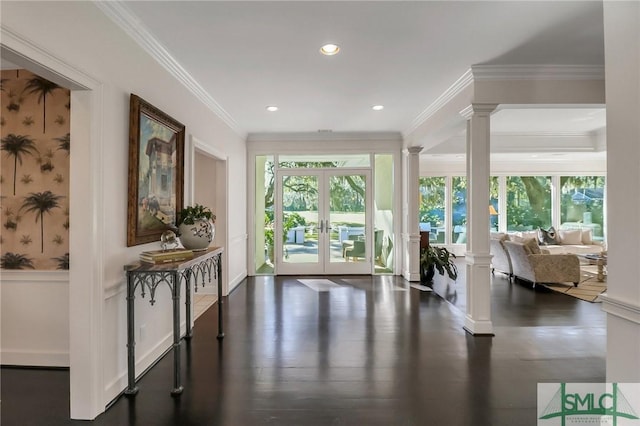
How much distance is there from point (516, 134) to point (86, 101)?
740 centimetres

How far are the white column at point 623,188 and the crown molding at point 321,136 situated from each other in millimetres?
4668

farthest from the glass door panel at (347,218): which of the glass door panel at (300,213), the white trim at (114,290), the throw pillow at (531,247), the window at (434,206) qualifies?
the white trim at (114,290)

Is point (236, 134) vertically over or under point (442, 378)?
over

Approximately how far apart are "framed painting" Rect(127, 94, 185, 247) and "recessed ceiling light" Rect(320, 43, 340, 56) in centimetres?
152

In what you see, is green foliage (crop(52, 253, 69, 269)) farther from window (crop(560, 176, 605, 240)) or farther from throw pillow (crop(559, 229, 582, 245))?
window (crop(560, 176, 605, 240))

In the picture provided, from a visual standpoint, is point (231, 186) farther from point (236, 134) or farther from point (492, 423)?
point (492, 423)

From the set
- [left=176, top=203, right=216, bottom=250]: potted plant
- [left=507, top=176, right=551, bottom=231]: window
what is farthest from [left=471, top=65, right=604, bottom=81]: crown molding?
[left=507, top=176, right=551, bottom=231]: window

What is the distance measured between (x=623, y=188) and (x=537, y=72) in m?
2.35

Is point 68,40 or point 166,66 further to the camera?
point 166,66

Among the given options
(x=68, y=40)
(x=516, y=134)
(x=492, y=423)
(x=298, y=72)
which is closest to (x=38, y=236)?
(x=68, y=40)

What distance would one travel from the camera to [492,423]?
2035 mm

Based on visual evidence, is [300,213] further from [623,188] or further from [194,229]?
[623,188]

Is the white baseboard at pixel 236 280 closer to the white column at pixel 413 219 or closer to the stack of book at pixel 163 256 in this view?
the stack of book at pixel 163 256

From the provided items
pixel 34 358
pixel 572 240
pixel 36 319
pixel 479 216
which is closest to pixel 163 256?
pixel 36 319
